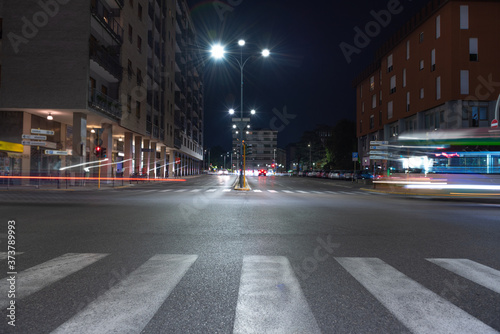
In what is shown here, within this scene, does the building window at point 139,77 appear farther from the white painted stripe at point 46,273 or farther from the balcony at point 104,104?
the white painted stripe at point 46,273

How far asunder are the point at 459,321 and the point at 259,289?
78.5 inches

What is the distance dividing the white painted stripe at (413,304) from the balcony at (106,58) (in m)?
26.3

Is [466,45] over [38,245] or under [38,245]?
over

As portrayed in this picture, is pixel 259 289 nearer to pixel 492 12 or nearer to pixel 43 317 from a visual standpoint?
pixel 43 317

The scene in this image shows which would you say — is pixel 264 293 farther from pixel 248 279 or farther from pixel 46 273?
pixel 46 273

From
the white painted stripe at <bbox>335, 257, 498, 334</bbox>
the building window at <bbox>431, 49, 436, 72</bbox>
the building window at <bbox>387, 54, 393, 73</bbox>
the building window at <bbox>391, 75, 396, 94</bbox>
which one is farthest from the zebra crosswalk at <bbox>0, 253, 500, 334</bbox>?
the building window at <bbox>387, 54, 393, 73</bbox>

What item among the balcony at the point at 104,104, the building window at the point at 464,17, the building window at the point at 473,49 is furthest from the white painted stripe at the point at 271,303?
the building window at the point at 464,17

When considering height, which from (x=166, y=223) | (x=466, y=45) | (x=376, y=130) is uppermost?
(x=466, y=45)

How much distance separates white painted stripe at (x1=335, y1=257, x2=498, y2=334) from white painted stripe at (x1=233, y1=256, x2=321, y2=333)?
0.88m

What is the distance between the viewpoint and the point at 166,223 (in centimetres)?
888

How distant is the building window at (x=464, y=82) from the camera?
33.1 metres

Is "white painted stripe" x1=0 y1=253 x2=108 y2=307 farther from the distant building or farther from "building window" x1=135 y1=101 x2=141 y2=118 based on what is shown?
the distant building

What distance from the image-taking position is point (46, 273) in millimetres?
4406

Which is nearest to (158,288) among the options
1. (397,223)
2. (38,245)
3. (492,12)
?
(38,245)
